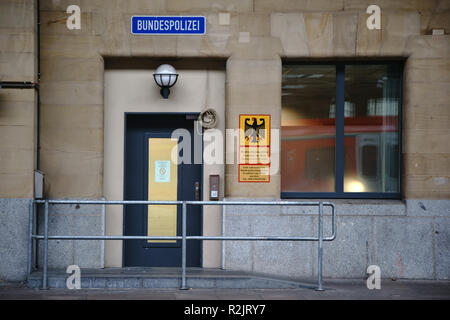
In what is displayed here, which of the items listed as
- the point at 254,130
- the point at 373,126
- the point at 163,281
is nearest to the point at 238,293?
the point at 163,281

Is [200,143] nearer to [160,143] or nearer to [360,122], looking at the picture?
[160,143]

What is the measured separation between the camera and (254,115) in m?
8.54

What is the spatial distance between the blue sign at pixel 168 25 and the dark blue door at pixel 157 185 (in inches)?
52.3

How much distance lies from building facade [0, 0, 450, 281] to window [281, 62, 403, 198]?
31mm

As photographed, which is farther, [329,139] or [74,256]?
[329,139]

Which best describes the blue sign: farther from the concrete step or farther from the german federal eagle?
the concrete step

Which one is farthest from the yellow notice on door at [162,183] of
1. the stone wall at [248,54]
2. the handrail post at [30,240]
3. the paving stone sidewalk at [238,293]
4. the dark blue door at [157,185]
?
the handrail post at [30,240]

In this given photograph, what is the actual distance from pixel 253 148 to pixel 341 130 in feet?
4.78

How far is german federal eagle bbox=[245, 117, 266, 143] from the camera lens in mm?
8531

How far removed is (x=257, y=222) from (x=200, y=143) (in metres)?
1.52

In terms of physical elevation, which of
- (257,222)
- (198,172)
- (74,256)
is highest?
(198,172)

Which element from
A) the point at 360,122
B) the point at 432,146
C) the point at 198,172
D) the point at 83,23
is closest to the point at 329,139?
the point at 360,122

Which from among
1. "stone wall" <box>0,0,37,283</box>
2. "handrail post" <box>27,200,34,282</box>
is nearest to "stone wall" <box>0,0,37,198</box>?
"stone wall" <box>0,0,37,283</box>

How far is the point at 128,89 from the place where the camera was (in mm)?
8750
